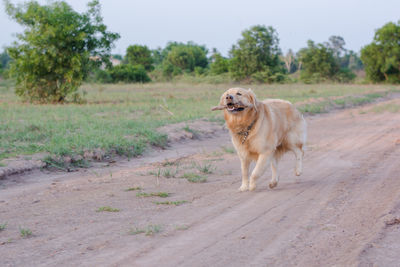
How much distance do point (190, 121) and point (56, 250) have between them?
955 cm

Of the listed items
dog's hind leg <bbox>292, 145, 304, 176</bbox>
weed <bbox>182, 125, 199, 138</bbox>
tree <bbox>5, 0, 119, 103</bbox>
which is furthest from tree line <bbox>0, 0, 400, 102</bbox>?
dog's hind leg <bbox>292, 145, 304, 176</bbox>

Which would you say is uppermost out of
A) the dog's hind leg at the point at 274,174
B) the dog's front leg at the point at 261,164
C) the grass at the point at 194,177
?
the dog's front leg at the point at 261,164

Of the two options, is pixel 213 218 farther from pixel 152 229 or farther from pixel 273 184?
pixel 273 184

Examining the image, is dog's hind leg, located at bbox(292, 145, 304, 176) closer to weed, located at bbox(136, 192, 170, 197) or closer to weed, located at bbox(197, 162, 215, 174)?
weed, located at bbox(197, 162, 215, 174)

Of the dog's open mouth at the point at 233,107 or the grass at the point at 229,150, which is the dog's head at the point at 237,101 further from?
the grass at the point at 229,150

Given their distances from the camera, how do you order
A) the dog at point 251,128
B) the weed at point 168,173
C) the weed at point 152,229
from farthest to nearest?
the weed at point 168,173 → the dog at point 251,128 → the weed at point 152,229

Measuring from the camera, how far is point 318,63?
50.1m

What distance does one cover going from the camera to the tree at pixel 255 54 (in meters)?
43.7

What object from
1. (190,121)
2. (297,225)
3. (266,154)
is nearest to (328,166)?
(266,154)

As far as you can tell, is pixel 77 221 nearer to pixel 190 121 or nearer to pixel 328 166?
pixel 328 166

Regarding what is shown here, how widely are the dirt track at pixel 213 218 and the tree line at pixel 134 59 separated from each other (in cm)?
1452

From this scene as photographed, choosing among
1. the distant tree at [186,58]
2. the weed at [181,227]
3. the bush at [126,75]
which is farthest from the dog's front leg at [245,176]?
the distant tree at [186,58]

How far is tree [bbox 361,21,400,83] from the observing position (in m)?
44.4

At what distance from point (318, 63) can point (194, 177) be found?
46.0 m
